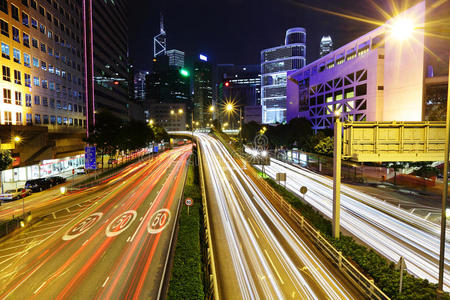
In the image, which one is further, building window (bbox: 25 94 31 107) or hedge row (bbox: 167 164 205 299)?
building window (bbox: 25 94 31 107)

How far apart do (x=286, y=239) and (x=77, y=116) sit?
53.9 meters

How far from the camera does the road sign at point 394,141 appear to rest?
15.5 metres

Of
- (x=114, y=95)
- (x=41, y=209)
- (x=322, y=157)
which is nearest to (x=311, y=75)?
(x=322, y=157)

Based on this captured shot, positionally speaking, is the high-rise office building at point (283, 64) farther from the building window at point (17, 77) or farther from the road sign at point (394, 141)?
the road sign at point (394, 141)

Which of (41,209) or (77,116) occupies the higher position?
(77,116)

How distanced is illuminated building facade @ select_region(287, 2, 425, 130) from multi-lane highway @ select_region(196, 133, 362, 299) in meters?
18.5

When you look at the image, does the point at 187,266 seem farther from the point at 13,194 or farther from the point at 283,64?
the point at 283,64

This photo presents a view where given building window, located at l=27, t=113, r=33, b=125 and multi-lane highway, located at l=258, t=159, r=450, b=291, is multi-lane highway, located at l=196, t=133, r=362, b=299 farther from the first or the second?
building window, located at l=27, t=113, r=33, b=125

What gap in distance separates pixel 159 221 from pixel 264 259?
1082cm

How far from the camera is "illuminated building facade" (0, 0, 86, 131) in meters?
33.4

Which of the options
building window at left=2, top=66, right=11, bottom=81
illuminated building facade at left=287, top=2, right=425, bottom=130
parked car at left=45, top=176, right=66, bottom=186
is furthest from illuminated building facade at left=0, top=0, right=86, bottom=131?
illuminated building facade at left=287, top=2, right=425, bottom=130

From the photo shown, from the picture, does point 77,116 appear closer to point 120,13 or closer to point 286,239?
point 286,239

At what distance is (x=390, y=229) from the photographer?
18.7 meters

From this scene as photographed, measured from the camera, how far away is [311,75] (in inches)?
3812
